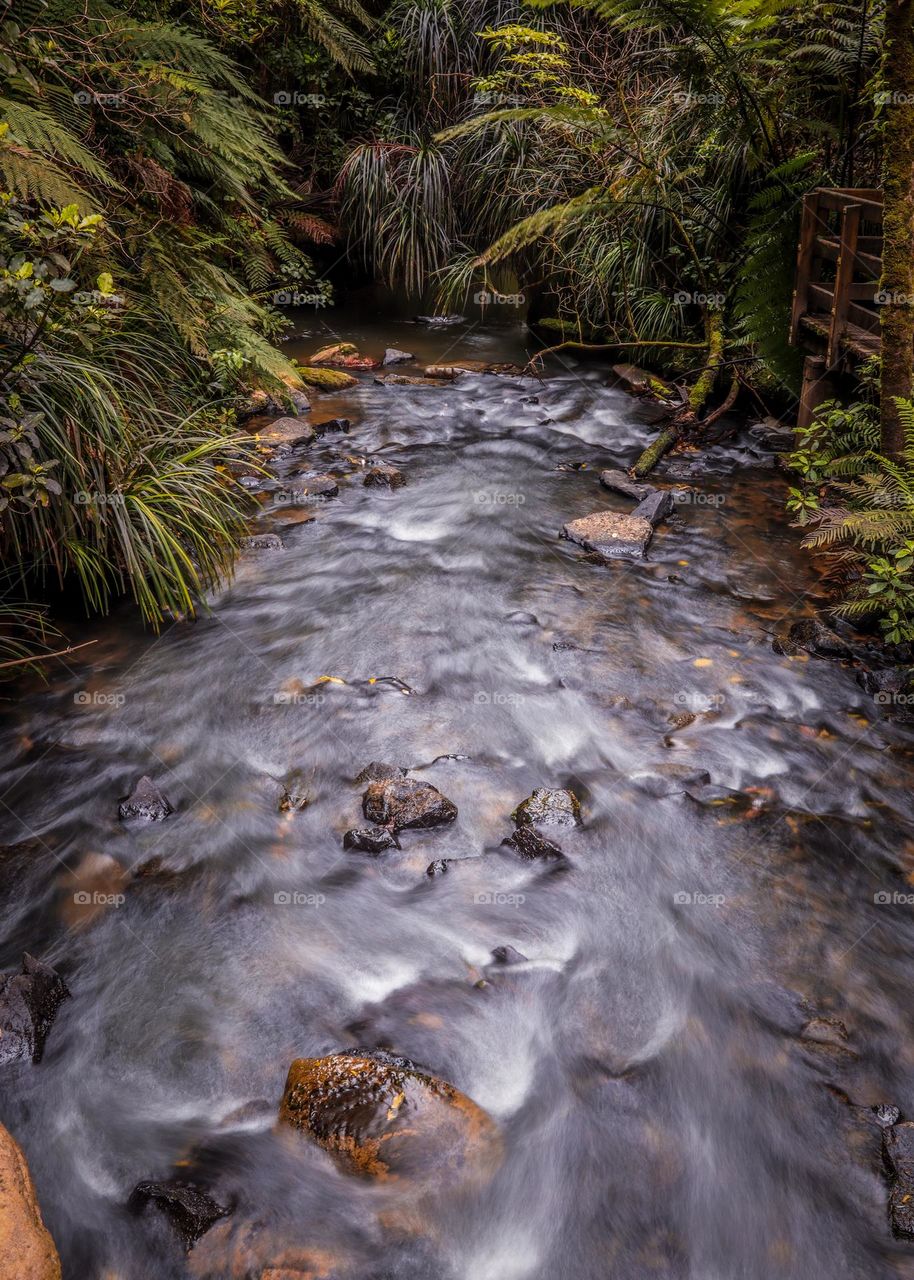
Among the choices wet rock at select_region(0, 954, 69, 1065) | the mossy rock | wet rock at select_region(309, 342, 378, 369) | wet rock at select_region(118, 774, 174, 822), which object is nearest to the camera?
wet rock at select_region(0, 954, 69, 1065)

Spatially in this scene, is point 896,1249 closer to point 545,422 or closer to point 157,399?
point 157,399

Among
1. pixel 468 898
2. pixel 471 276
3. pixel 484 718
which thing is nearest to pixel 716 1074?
pixel 468 898

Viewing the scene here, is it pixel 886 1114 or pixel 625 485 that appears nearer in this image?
pixel 886 1114

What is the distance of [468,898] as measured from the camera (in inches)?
116

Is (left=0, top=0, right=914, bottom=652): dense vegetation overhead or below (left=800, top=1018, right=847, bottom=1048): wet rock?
overhead

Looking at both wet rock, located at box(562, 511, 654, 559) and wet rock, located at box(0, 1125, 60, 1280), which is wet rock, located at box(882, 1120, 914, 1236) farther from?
wet rock, located at box(562, 511, 654, 559)

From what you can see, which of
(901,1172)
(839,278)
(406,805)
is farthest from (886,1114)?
(839,278)

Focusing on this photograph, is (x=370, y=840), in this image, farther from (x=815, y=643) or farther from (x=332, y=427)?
(x=332, y=427)

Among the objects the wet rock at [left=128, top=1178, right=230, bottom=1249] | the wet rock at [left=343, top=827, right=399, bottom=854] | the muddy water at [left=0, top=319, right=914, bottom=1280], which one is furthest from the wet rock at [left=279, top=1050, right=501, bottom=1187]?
the wet rock at [left=343, top=827, right=399, bottom=854]

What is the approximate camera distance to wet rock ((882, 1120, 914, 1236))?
2047 mm

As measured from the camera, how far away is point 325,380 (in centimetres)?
845

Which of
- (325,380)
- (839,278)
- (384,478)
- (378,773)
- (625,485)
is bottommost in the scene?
(378,773)

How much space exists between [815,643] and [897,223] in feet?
6.70

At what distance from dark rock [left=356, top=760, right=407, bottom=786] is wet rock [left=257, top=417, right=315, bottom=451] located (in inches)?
162
